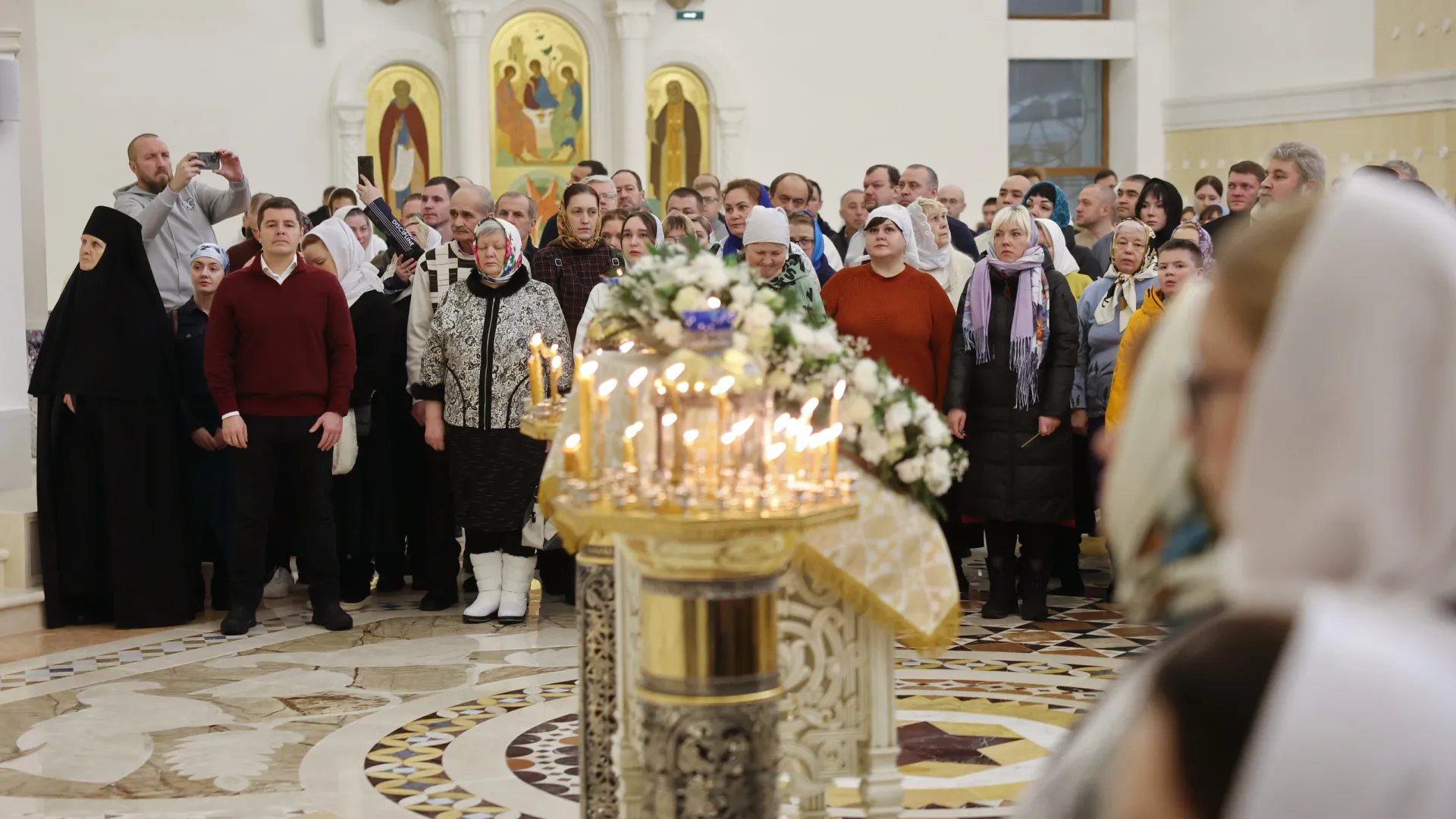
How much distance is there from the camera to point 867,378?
3.60 metres

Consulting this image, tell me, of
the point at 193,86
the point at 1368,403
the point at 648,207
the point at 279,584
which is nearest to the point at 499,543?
the point at 279,584

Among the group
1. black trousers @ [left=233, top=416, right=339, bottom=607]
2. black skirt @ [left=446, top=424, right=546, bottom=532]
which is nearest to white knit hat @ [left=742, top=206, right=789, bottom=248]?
black skirt @ [left=446, top=424, right=546, bottom=532]

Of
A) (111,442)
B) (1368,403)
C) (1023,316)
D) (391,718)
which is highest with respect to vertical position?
(1023,316)

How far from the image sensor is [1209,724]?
99cm

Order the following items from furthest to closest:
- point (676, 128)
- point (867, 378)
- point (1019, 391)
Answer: point (676, 128)
point (1019, 391)
point (867, 378)

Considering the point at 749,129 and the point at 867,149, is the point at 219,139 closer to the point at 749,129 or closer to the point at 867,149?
the point at 749,129

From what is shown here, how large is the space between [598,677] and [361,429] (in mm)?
3934

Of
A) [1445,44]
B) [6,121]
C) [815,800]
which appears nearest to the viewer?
[815,800]

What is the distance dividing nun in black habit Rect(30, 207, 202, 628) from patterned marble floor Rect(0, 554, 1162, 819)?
366 mm

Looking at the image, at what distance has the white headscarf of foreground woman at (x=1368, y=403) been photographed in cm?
103

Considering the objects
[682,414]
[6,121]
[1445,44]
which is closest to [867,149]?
[1445,44]

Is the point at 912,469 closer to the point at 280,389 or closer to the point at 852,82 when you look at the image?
the point at 280,389

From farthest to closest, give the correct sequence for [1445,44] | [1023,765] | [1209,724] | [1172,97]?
[1172,97] → [1445,44] → [1023,765] → [1209,724]

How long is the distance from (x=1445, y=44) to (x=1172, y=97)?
348 cm
